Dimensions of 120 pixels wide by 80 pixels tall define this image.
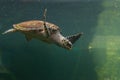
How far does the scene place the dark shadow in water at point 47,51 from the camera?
45.9ft

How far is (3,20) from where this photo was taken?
15.0 meters

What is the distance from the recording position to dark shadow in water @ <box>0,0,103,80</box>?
1399 cm

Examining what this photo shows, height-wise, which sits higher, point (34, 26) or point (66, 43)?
point (34, 26)

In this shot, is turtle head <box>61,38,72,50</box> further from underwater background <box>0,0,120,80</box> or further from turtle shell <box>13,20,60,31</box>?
underwater background <box>0,0,120,80</box>

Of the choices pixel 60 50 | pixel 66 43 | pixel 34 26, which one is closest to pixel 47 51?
pixel 60 50

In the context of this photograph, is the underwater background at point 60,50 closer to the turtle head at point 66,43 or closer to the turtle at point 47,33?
the turtle at point 47,33

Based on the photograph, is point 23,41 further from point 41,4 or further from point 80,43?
point 80,43

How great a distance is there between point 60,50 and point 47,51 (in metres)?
1.15

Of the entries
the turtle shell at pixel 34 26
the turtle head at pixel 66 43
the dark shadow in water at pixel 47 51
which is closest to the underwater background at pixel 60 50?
the dark shadow in water at pixel 47 51

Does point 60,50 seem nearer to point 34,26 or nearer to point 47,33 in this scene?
point 34,26

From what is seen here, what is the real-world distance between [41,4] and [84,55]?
4.23m

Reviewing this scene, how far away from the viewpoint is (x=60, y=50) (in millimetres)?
16547

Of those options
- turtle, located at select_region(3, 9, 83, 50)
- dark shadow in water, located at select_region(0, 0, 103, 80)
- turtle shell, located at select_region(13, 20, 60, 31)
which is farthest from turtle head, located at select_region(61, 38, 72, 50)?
dark shadow in water, located at select_region(0, 0, 103, 80)

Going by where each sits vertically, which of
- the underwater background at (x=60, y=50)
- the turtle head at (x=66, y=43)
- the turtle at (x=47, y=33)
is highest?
the turtle at (x=47, y=33)
